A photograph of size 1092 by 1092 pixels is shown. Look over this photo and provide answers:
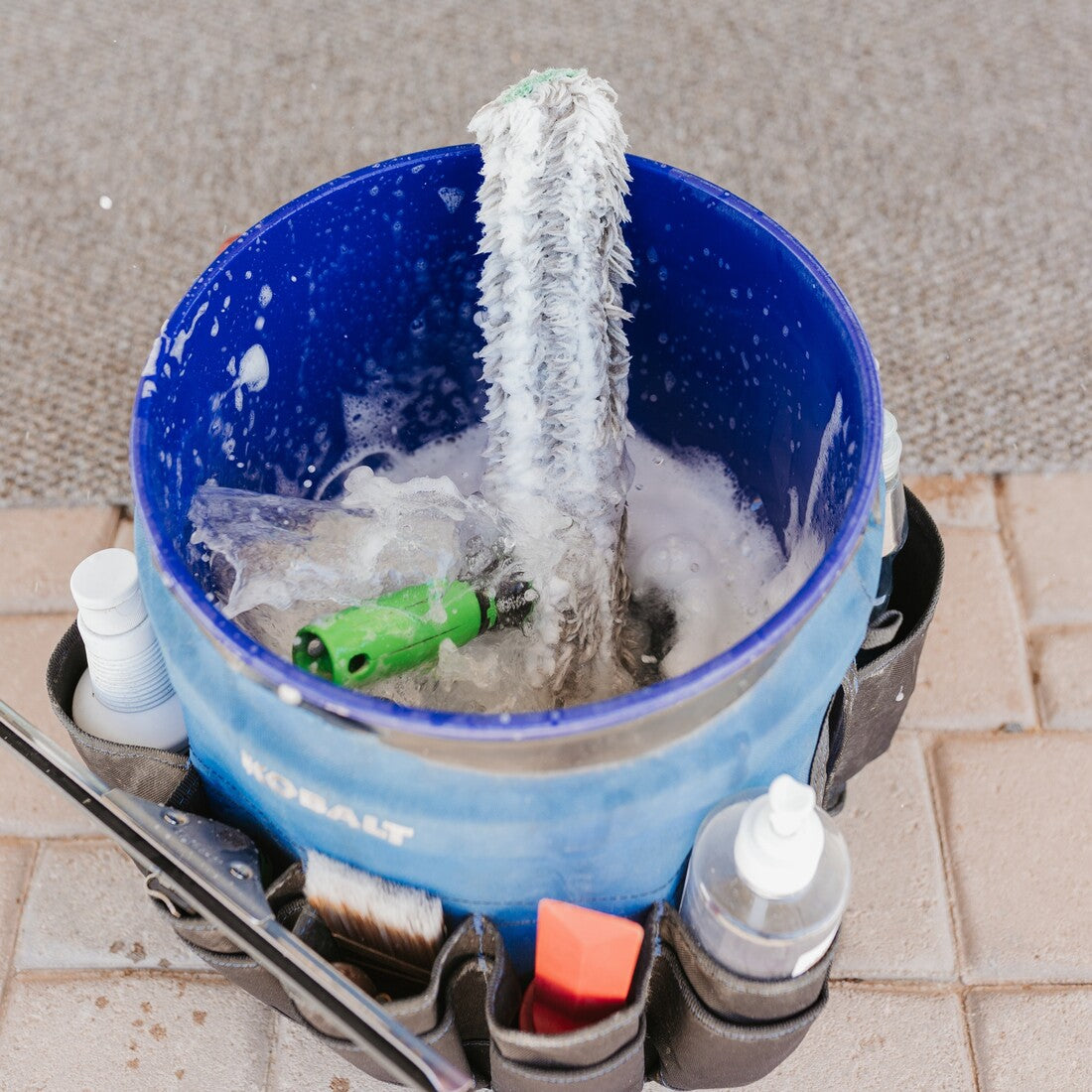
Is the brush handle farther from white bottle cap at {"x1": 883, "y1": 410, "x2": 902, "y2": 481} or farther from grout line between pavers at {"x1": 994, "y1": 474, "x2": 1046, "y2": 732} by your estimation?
grout line between pavers at {"x1": 994, "y1": 474, "x2": 1046, "y2": 732}

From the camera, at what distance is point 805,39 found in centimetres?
154

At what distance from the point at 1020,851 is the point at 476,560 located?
0.48m

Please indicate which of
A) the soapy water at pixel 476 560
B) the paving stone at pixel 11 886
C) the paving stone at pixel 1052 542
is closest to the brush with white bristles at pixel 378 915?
the soapy water at pixel 476 560

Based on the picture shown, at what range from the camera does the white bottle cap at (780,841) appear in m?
0.55

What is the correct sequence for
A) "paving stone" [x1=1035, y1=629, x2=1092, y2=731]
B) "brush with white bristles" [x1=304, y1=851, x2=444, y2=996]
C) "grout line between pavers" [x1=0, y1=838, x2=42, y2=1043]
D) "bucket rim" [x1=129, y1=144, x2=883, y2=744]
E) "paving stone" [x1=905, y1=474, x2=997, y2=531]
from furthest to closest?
"paving stone" [x1=905, y1=474, x2=997, y2=531], "paving stone" [x1=1035, y1=629, x2=1092, y2=731], "grout line between pavers" [x1=0, y1=838, x2=42, y2=1043], "brush with white bristles" [x1=304, y1=851, x2=444, y2=996], "bucket rim" [x1=129, y1=144, x2=883, y2=744]

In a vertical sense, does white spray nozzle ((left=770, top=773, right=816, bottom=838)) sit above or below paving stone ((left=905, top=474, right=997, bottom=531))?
above

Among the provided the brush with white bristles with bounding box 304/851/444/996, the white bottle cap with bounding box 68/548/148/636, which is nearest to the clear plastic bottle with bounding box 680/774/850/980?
the brush with white bristles with bounding box 304/851/444/996

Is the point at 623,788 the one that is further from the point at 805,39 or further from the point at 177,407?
the point at 805,39

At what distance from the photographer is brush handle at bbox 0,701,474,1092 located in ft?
1.89

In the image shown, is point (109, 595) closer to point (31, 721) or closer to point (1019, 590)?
point (31, 721)

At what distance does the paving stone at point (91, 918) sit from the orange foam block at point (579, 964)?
0.32m

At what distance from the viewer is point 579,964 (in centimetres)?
62

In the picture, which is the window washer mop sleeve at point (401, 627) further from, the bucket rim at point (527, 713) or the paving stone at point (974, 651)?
the paving stone at point (974, 651)

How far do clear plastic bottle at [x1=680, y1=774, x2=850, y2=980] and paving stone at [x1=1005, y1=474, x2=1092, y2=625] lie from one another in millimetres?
511
